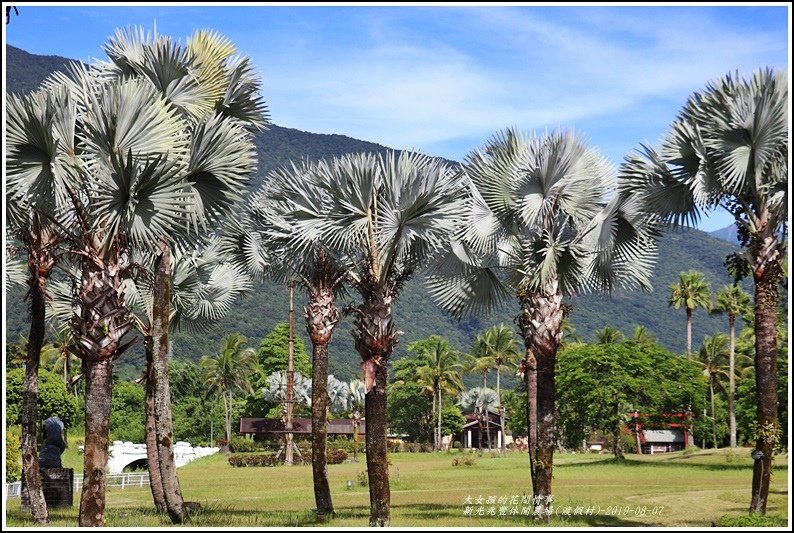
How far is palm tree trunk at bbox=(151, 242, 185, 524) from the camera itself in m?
22.5

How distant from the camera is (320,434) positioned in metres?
27.0

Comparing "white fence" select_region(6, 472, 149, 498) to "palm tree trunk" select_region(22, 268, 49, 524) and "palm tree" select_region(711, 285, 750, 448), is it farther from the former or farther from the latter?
"palm tree" select_region(711, 285, 750, 448)

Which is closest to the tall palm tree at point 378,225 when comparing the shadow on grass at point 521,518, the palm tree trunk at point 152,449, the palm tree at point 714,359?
the shadow on grass at point 521,518

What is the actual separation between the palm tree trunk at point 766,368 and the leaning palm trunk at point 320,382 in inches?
418

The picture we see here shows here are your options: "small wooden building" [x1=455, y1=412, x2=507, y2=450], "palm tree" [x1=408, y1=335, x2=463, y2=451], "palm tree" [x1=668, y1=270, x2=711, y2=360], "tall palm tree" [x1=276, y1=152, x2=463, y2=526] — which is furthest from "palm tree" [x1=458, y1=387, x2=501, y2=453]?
"tall palm tree" [x1=276, y1=152, x2=463, y2=526]

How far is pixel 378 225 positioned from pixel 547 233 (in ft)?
14.6

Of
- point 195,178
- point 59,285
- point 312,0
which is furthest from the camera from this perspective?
point 59,285

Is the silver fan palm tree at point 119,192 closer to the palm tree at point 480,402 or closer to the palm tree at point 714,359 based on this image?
the palm tree at point 714,359

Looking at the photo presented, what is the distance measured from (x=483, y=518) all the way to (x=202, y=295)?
11512 millimetres

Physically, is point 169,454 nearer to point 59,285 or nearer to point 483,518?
point 483,518

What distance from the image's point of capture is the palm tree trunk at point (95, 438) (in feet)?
58.6

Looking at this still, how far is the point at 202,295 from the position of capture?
30797 mm

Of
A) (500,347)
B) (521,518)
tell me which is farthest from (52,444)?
(500,347)

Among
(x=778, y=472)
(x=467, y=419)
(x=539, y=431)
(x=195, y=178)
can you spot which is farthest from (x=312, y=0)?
(x=467, y=419)
